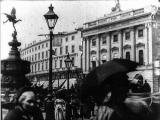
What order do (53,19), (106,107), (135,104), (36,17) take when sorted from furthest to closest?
(36,17) → (53,19) → (135,104) → (106,107)

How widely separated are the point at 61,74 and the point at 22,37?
6.50 m

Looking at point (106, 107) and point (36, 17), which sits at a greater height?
point (36, 17)

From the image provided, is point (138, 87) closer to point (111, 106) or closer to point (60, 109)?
point (111, 106)

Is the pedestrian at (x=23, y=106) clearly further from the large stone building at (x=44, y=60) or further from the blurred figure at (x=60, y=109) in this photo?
the blurred figure at (x=60, y=109)

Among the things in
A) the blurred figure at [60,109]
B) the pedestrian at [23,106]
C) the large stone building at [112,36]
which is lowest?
the blurred figure at [60,109]

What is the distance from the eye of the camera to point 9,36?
5754 mm

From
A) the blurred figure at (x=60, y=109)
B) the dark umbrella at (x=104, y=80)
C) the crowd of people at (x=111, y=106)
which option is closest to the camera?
the crowd of people at (x=111, y=106)

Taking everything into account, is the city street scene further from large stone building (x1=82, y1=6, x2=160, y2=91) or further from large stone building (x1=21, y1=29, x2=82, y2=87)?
large stone building (x1=82, y1=6, x2=160, y2=91)

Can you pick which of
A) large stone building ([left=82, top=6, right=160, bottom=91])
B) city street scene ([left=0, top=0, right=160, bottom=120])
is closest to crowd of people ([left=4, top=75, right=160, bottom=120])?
city street scene ([left=0, top=0, right=160, bottom=120])

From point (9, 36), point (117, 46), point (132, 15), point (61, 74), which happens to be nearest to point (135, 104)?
point (9, 36)

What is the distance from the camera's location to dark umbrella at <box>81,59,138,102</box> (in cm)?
234

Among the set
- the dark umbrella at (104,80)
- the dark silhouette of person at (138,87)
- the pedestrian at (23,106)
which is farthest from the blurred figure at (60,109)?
the dark umbrella at (104,80)

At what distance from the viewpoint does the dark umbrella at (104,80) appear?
2.34m

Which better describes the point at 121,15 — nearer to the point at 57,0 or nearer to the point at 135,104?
the point at 57,0
